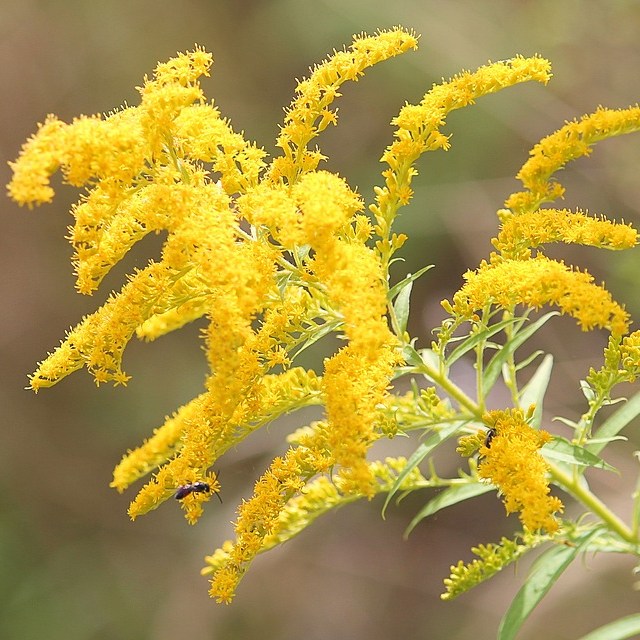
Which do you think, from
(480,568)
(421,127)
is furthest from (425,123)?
(480,568)

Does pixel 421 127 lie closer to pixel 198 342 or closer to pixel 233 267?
pixel 233 267

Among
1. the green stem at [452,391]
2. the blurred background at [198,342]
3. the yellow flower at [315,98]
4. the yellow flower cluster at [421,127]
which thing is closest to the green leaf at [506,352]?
the green stem at [452,391]

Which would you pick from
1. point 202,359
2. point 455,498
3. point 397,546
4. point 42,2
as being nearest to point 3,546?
point 202,359

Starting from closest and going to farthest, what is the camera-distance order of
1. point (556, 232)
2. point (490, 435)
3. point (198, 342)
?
point (490, 435) → point (556, 232) → point (198, 342)

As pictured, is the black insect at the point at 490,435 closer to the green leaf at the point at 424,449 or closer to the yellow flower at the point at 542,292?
the green leaf at the point at 424,449

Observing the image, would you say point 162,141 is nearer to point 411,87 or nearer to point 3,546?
point 411,87

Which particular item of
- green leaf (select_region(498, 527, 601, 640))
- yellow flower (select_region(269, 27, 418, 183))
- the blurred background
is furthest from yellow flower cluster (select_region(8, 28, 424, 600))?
the blurred background

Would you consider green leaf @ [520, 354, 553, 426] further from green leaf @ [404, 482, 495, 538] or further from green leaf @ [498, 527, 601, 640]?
green leaf @ [498, 527, 601, 640]
